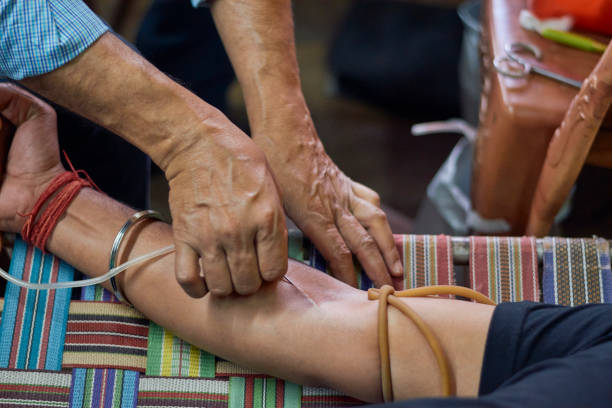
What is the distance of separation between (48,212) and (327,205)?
0.42 metres

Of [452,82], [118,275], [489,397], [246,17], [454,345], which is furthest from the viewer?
[452,82]

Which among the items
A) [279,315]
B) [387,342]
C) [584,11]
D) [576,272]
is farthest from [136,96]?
[584,11]

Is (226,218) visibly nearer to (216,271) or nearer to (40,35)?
(216,271)

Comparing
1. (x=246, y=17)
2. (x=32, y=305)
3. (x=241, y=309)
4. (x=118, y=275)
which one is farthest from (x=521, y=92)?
(x=32, y=305)

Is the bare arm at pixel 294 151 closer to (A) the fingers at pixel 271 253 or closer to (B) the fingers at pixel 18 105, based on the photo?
(A) the fingers at pixel 271 253

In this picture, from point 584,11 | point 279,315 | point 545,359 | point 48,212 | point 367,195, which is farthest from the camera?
point 584,11

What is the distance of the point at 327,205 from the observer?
3.15ft

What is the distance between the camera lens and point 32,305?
35.3 inches

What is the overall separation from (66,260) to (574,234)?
137 centimetres

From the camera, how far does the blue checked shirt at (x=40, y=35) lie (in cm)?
77

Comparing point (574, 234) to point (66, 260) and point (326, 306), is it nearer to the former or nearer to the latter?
point (326, 306)

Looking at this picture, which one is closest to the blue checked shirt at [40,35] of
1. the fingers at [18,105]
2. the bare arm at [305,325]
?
the fingers at [18,105]

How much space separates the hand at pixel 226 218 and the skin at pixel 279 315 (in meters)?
0.06

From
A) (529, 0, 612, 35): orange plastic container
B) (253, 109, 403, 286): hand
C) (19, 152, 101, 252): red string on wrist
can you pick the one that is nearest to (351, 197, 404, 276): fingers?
(253, 109, 403, 286): hand
